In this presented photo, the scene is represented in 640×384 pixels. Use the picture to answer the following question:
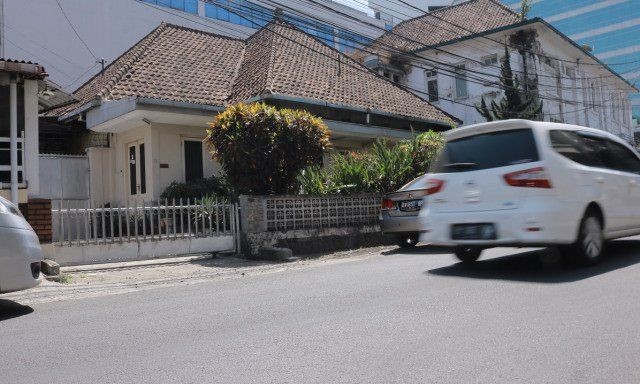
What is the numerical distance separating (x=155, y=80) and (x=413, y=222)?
26.8 ft

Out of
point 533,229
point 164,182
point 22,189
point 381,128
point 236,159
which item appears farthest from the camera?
point 381,128

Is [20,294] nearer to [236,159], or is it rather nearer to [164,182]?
[236,159]

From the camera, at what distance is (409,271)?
7668 millimetres

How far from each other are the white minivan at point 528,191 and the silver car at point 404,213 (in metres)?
2.89

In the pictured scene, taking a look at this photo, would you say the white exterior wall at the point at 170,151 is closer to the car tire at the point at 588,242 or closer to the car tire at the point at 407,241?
the car tire at the point at 407,241

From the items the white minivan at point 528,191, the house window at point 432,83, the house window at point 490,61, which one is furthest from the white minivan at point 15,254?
the house window at point 432,83

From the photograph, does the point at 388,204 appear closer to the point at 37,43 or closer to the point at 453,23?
the point at 453,23

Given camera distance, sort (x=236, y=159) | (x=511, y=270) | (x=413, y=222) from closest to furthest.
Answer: (x=511, y=270)
(x=413, y=222)
(x=236, y=159)

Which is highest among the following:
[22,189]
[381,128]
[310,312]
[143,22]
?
[143,22]

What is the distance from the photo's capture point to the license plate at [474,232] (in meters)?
6.74

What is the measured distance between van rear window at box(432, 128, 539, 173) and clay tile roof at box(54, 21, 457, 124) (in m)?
8.11

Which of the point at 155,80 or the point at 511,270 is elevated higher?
the point at 155,80

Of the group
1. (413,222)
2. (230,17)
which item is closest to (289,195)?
(413,222)

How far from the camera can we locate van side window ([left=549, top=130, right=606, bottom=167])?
6852mm
